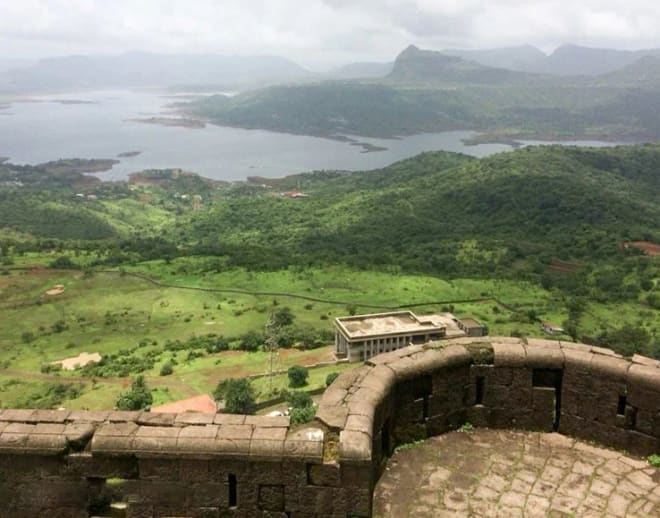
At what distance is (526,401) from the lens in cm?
888

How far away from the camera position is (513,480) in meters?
7.61

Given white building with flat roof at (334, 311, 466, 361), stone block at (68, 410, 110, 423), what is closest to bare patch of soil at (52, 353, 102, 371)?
white building with flat roof at (334, 311, 466, 361)

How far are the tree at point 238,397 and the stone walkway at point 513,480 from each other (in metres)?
30.4

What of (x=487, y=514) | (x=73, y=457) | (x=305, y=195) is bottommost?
(x=305, y=195)

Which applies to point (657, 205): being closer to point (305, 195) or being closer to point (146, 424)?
point (305, 195)

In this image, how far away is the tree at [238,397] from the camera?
3794 cm

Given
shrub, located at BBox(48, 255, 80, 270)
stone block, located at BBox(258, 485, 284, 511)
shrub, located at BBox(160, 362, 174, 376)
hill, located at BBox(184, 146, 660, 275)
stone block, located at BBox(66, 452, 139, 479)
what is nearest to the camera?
stone block, located at BBox(258, 485, 284, 511)

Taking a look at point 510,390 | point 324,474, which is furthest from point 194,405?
point 324,474

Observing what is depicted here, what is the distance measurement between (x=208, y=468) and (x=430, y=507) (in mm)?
2666

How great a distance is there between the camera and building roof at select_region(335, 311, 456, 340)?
50.8 m

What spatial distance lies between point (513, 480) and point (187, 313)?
61.9 metres

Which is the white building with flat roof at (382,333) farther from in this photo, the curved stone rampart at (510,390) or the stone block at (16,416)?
the stone block at (16,416)

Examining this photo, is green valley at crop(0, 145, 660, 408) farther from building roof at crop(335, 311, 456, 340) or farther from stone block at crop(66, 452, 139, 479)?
stone block at crop(66, 452, 139, 479)

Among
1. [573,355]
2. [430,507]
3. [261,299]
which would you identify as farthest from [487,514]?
[261,299]
